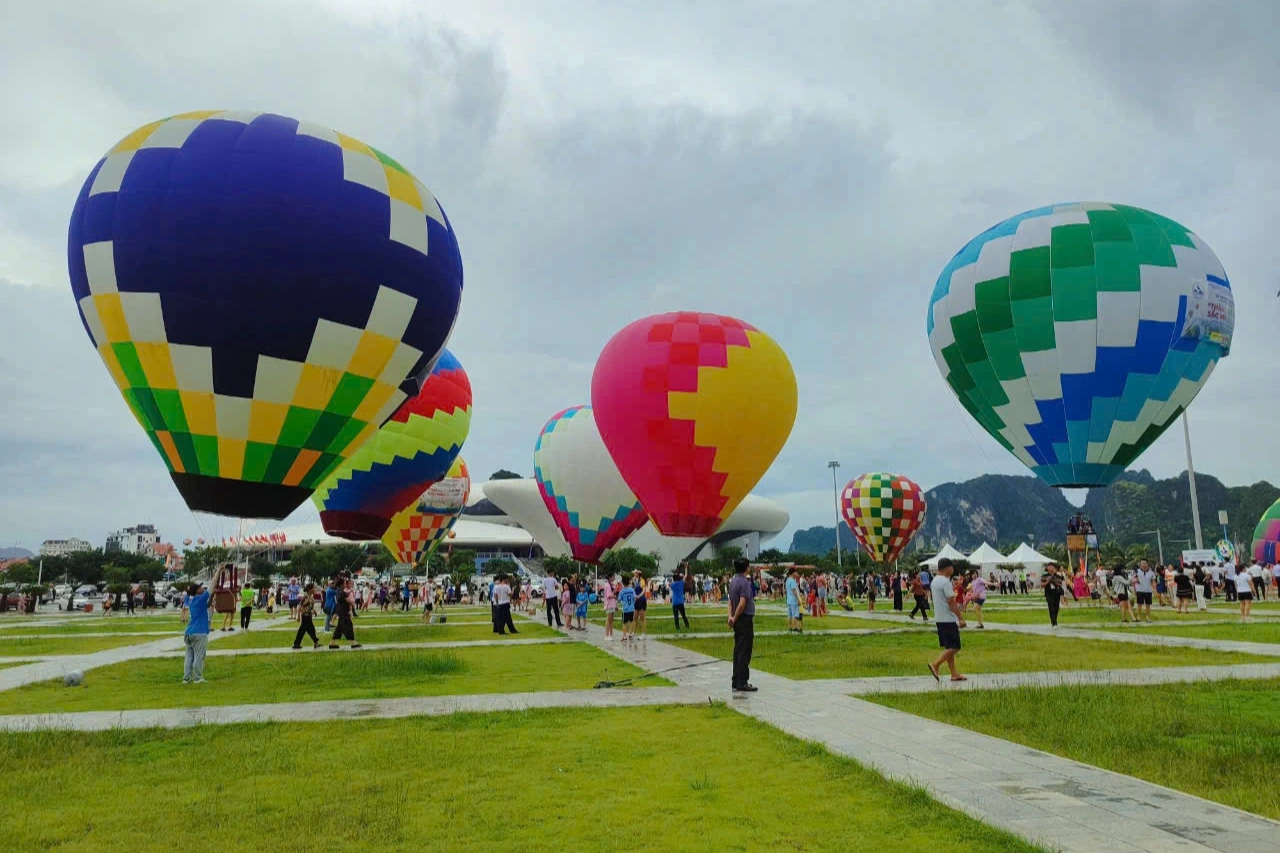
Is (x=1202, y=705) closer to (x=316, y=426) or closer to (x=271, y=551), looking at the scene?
(x=316, y=426)

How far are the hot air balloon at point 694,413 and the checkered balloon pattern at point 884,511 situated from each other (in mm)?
27783

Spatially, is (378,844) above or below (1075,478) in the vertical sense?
below

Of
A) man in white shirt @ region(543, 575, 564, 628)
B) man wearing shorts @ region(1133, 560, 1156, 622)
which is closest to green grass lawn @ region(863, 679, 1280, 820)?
man wearing shorts @ region(1133, 560, 1156, 622)

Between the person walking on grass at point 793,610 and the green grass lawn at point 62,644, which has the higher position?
the person walking on grass at point 793,610

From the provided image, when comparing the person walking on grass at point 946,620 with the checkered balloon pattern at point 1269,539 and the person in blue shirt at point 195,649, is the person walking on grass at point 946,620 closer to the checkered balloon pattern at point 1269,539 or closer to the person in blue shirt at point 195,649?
the person in blue shirt at point 195,649

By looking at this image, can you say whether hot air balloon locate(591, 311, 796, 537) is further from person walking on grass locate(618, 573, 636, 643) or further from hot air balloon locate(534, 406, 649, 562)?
hot air balloon locate(534, 406, 649, 562)

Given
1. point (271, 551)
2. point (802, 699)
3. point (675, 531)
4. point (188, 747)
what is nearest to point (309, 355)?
point (188, 747)

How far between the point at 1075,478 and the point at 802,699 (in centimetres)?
1712

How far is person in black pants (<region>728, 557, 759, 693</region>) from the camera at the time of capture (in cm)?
998

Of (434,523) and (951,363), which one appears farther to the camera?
(434,523)

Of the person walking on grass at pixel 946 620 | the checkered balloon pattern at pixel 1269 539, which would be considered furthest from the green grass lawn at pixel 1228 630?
the checkered balloon pattern at pixel 1269 539

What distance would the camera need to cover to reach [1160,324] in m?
21.4

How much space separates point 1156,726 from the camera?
7.36 meters

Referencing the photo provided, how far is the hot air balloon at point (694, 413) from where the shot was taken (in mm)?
21422
